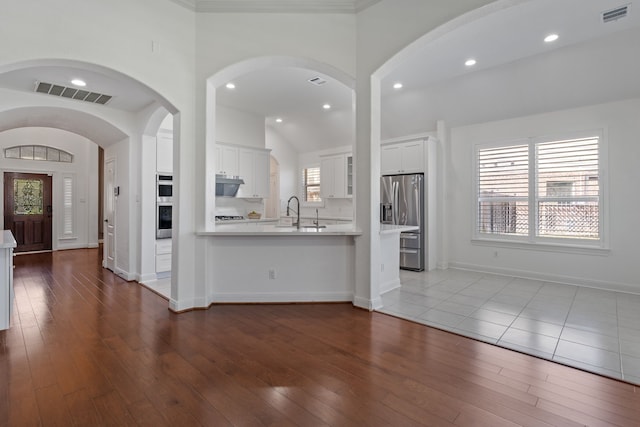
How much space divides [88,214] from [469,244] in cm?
995

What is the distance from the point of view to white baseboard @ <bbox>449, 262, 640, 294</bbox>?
4.43m

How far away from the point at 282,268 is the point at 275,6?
121 inches

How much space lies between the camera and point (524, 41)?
405 centimetres

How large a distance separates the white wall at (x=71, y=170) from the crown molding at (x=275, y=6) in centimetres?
725

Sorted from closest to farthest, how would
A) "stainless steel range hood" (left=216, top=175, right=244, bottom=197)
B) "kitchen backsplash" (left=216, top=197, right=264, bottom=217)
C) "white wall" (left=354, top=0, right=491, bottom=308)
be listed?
"white wall" (left=354, top=0, right=491, bottom=308) < "stainless steel range hood" (left=216, top=175, right=244, bottom=197) < "kitchen backsplash" (left=216, top=197, right=264, bottom=217)

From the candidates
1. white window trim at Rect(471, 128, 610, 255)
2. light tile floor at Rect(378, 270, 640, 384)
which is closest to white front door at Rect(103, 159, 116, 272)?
light tile floor at Rect(378, 270, 640, 384)

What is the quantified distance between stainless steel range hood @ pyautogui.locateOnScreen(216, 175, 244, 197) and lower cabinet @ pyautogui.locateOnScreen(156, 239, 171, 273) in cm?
152

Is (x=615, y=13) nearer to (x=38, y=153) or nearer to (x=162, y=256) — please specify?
(x=162, y=256)

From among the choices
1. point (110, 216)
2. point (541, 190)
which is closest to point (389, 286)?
point (541, 190)

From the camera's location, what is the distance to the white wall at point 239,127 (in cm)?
662

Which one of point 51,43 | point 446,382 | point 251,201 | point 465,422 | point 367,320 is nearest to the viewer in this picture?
point 465,422

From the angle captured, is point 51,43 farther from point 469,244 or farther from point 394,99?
point 469,244

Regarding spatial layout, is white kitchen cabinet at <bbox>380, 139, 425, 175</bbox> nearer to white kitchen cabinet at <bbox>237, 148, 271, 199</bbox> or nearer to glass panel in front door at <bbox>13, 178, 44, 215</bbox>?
white kitchen cabinet at <bbox>237, 148, 271, 199</bbox>

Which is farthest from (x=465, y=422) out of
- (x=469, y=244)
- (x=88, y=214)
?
(x=88, y=214)
